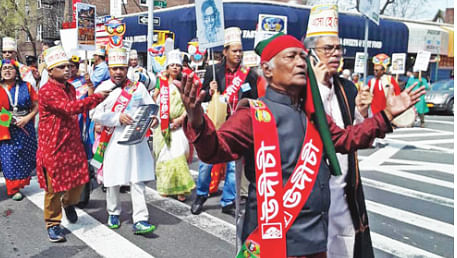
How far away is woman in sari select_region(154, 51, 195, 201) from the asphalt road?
27 cm

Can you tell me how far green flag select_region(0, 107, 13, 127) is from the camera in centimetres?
624

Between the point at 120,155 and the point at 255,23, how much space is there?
51.3 feet

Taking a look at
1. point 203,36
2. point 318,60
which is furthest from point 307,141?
point 203,36

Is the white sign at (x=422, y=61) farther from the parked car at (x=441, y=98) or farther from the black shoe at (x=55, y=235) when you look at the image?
the black shoe at (x=55, y=235)

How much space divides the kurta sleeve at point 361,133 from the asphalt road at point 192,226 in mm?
2245

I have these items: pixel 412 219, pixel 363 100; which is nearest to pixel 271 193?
pixel 363 100

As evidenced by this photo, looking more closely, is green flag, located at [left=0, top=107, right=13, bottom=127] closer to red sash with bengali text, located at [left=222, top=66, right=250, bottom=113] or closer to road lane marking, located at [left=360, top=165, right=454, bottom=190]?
red sash with bengali text, located at [left=222, top=66, right=250, bottom=113]

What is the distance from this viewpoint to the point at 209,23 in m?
4.56

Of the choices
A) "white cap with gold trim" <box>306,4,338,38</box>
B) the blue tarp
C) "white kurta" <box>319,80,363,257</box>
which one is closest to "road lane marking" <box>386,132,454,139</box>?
the blue tarp

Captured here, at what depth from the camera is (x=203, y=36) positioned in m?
4.53

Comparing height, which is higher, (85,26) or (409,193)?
(85,26)

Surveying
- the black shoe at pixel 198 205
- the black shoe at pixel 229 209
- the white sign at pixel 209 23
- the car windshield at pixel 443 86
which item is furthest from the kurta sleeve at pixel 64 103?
the car windshield at pixel 443 86

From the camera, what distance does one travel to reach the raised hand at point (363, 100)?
3.05m

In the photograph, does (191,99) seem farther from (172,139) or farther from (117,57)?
(172,139)
